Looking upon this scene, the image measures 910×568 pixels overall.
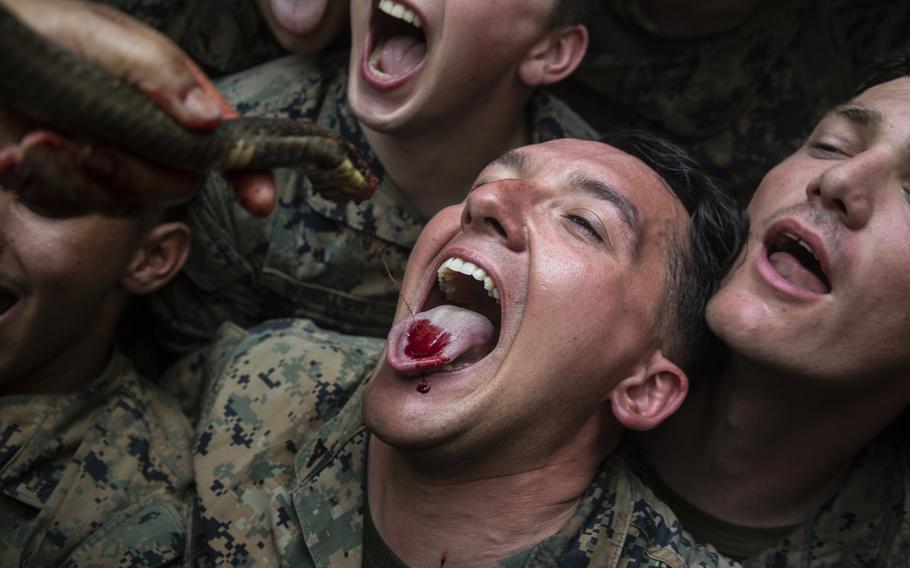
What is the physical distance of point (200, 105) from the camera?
1.70m

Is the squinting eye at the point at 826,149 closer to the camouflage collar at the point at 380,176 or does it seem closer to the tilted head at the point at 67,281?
the camouflage collar at the point at 380,176

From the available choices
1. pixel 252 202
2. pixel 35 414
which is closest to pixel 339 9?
pixel 35 414

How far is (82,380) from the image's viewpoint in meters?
2.91

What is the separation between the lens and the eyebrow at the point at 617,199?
8.14 ft

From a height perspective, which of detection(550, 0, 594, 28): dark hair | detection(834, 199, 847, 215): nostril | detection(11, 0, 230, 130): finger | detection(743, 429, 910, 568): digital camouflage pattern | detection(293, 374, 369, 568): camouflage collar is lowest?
detection(743, 429, 910, 568): digital camouflage pattern

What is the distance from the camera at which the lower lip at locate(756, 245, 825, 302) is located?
8.18 ft

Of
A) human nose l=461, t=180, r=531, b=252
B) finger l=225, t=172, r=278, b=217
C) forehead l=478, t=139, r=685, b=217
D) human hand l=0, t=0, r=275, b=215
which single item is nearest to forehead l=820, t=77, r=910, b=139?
forehead l=478, t=139, r=685, b=217

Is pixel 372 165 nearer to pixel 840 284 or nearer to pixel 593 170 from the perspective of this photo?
pixel 593 170

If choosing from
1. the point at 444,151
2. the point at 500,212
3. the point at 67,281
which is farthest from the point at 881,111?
the point at 67,281

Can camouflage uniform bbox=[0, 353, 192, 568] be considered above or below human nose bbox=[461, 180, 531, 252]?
below

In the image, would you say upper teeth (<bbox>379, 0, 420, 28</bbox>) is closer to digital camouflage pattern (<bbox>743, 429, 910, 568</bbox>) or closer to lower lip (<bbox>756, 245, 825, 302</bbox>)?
lower lip (<bbox>756, 245, 825, 302</bbox>)

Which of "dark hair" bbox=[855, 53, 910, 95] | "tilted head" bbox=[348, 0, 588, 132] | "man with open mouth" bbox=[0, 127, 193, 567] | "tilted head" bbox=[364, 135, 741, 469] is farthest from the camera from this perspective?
"tilted head" bbox=[348, 0, 588, 132]

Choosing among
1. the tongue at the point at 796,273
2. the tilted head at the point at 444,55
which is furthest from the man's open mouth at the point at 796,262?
the tilted head at the point at 444,55

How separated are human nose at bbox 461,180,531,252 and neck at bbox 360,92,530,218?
84 centimetres
